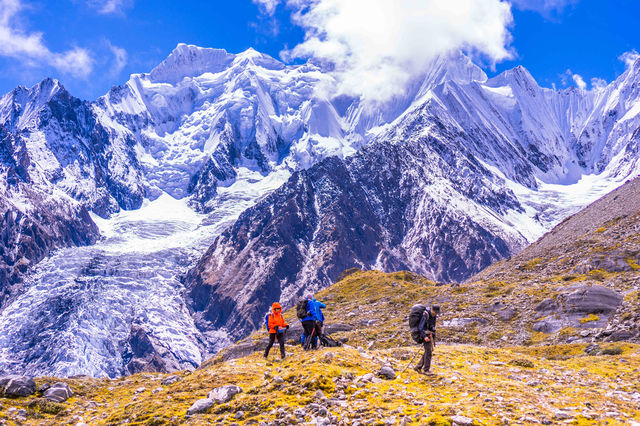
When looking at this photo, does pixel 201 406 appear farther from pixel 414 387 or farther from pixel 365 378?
pixel 414 387

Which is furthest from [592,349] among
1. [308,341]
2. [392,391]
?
[392,391]

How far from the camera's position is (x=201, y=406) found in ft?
60.3

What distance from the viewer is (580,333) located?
117 ft

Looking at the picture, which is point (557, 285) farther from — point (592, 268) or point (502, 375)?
point (502, 375)

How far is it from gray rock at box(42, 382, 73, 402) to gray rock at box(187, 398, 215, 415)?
30.2 feet

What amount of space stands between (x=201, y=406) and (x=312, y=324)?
9.52m

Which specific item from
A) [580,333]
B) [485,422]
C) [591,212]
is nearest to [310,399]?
[485,422]

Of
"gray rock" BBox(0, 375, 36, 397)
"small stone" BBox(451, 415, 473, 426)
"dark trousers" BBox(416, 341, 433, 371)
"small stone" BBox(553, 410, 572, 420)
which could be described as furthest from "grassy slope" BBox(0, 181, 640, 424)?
"gray rock" BBox(0, 375, 36, 397)

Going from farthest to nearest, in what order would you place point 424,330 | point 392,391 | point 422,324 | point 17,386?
point 17,386 < point 422,324 < point 424,330 < point 392,391

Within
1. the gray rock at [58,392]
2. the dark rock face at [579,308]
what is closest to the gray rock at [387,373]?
the gray rock at [58,392]

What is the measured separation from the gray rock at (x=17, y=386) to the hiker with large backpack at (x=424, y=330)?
58.1 feet

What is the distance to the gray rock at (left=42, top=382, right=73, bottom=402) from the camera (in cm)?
2367

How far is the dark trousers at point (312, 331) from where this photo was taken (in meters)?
27.0

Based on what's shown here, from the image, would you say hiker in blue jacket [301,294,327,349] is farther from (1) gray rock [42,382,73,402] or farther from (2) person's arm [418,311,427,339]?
(1) gray rock [42,382,73,402]
